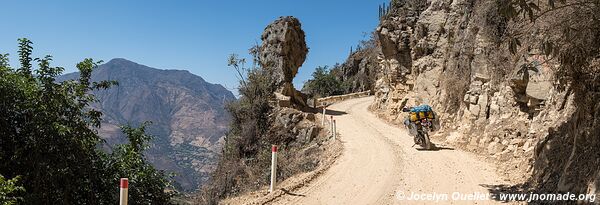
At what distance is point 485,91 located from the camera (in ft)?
48.7

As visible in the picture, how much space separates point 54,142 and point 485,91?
13078 mm

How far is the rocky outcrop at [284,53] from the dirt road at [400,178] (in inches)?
630

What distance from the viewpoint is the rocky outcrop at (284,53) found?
30.4 m

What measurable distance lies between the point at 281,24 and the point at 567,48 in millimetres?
27373

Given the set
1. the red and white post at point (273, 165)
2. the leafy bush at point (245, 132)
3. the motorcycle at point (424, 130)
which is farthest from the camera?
the leafy bush at point (245, 132)

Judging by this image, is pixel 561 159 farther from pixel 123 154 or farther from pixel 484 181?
pixel 123 154

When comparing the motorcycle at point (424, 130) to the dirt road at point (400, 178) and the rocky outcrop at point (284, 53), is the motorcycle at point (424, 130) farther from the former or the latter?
the rocky outcrop at point (284, 53)

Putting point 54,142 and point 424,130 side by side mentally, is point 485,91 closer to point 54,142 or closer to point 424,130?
point 424,130

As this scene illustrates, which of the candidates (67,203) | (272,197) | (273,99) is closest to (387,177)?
(272,197)

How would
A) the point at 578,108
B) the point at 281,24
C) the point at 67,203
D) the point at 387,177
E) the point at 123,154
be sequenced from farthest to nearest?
the point at 281,24 < the point at 387,177 < the point at 123,154 < the point at 67,203 < the point at 578,108

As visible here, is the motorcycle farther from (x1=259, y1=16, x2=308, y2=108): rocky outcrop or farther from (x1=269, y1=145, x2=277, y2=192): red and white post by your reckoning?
(x1=259, y1=16, x2=308, y2=108): rocky outcrop

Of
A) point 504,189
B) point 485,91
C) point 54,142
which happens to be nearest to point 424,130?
point 485,91

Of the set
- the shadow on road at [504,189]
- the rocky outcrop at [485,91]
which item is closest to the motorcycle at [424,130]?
the rocky outcrop at [485,91]

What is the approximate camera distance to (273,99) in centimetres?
2678
